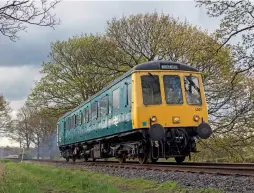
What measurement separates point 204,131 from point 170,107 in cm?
132

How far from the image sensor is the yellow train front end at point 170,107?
12547 mm

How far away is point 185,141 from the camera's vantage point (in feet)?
42.2

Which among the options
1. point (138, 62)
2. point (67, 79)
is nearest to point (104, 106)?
point (138, 62)

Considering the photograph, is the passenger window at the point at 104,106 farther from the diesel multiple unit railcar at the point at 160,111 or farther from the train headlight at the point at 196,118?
the train headlight at the point at 196,118

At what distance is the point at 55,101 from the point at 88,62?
5467mm

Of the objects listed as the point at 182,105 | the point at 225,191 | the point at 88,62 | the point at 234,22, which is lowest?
the point at 225,191

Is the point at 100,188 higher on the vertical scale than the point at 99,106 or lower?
lower

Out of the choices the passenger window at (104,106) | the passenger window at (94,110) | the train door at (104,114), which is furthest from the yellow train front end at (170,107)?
the passenger window at (94,110)

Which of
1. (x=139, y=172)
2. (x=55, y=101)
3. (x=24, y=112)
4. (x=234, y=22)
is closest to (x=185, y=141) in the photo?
(x=139, y=172)

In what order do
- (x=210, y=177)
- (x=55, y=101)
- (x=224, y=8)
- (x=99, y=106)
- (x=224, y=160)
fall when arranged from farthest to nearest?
(x=55, y=101) < (x=224, y=160) < (x=99, y=106) < (x=224, y=8) < (x=210, y=177)

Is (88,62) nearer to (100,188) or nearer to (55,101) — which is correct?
(55,101)

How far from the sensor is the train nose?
41.0ft

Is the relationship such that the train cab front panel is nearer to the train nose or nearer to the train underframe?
the train nose

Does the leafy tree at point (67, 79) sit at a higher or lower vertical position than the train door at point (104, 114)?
higher
